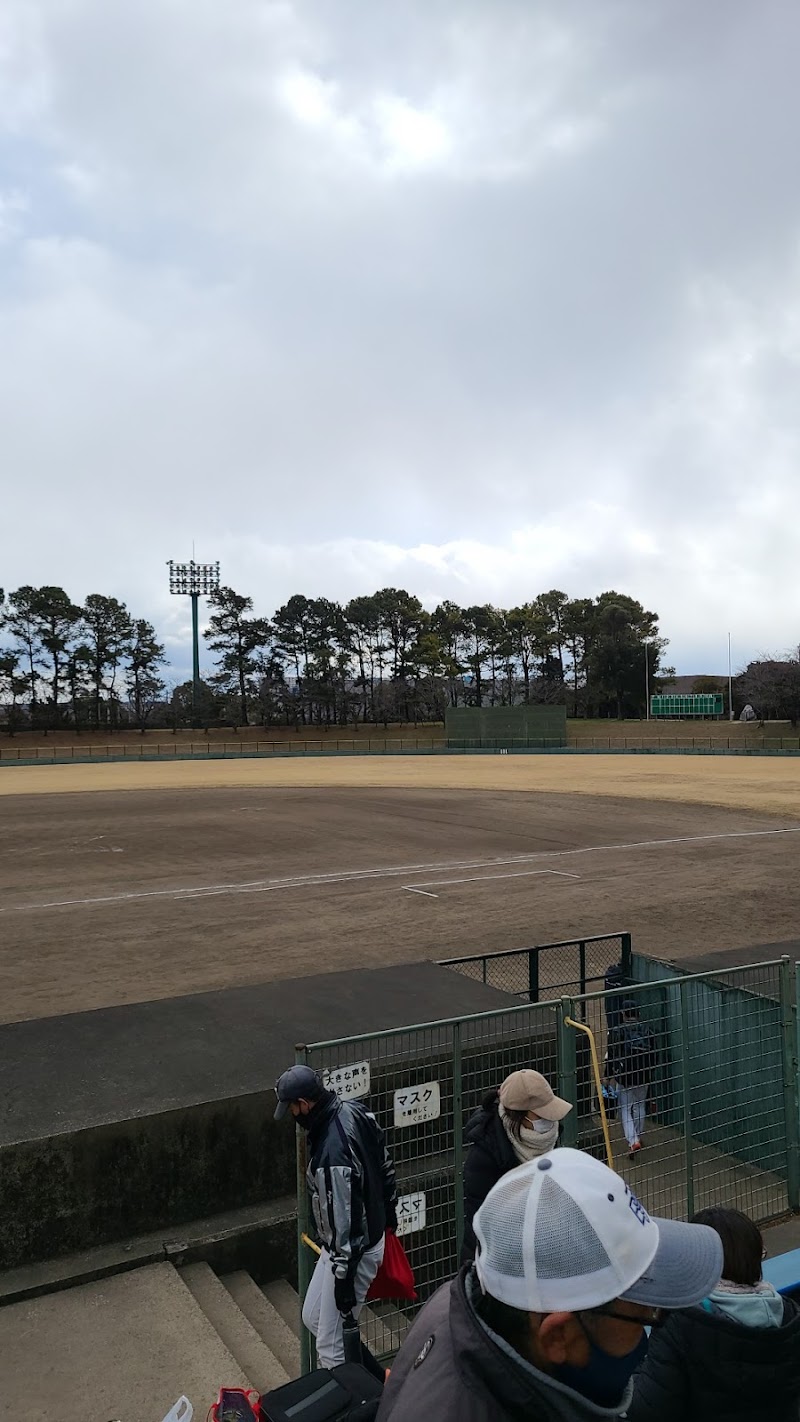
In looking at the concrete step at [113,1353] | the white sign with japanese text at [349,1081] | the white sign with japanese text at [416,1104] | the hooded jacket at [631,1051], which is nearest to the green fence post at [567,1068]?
the white sign with japanese text at [416,1104]

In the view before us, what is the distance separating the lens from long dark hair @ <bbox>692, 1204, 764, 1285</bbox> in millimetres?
2609

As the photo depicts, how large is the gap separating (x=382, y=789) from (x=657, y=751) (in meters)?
35.4

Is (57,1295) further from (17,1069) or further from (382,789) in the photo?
(382,789)

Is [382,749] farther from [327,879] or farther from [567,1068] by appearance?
[567,1068]

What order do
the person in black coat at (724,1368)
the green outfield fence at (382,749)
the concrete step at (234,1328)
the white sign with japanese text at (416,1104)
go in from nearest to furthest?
the person in black coat at (724,1368) < the concrete step at (234,1328) < the white sign with japanese text at (416,1104) < the green outfield fence at (382,749)

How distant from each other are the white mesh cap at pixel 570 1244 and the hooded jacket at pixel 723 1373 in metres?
0.96

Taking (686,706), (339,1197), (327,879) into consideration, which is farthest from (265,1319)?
(686,706)

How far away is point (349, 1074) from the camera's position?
13.8ft

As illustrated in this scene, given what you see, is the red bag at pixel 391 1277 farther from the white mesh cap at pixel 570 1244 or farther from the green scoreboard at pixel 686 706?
the green scoreboard at pixel 686 706

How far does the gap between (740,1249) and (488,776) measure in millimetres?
46593

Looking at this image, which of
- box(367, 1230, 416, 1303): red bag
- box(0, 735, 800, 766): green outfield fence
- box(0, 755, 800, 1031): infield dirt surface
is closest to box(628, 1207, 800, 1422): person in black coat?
box(367, 1230, 416, 1303): red bag

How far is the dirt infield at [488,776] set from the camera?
127ft

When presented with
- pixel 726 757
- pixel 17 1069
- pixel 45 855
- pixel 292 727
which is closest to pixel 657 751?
pixel 726 757

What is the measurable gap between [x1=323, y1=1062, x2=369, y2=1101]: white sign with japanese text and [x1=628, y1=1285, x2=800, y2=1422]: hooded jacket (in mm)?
1915
